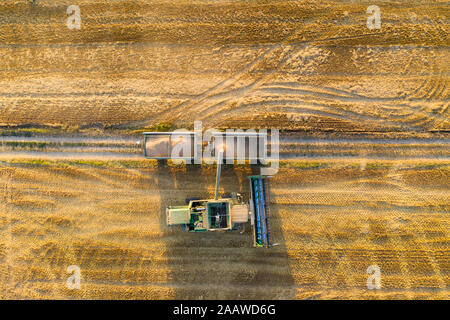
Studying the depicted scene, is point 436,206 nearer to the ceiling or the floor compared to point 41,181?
nearer to the floor

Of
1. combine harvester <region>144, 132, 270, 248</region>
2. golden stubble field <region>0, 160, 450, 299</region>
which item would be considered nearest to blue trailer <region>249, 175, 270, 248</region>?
combine harvester <region>144, 132, 270, 248</region>

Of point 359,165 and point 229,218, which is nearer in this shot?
point 229,218

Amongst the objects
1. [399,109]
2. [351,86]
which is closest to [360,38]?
[351,86]

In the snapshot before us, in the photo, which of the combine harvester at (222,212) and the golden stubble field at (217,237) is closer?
the combine harvester at (222,212)

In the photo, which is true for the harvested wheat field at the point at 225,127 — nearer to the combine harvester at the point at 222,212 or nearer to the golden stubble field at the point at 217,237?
the golden stubble field at the point at 217,237

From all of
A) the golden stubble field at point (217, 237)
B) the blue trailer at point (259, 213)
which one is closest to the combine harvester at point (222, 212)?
the blue trailer at point (259, 213)

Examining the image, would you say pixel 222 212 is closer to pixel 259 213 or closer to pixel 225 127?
pixel 259 213

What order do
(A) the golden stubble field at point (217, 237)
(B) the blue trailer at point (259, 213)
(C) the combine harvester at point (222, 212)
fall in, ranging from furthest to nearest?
(A) the golden stubble field at point (217, 237), (B) the blue trailer at point (259, 213), (C) the combine harvester at point (222, 212)

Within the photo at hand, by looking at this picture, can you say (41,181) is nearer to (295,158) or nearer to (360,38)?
(295,158)
